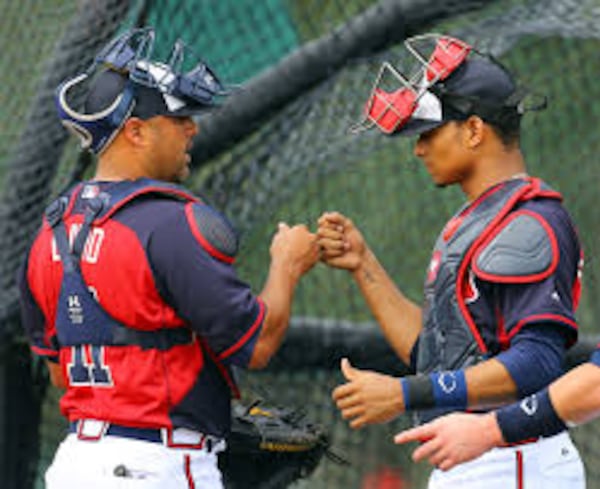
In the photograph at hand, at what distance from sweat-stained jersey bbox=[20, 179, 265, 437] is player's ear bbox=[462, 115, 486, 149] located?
564mm

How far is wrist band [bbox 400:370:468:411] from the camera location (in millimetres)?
3020

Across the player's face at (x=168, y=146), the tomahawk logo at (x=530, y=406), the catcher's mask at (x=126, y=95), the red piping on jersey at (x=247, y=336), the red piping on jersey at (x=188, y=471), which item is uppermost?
the catcher's mask at (x=126, y=95)

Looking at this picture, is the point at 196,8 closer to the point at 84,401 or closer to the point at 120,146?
the point at 120,146

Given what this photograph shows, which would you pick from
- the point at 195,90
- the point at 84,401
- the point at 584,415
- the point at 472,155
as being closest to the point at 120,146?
the point at 195,90

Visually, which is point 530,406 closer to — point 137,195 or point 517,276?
point 517,276

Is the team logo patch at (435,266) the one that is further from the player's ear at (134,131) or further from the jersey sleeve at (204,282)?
the player's ear at (134,131)

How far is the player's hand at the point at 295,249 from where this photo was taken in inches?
140

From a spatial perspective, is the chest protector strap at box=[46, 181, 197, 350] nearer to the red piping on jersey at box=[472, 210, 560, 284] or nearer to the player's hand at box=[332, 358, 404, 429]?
the player's hand at box=[332, 358, 404, 429]

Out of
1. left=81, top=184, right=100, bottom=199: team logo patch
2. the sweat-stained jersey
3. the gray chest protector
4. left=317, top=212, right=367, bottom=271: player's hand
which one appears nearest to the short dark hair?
the gray chest protector

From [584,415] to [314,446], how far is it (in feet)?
4.99

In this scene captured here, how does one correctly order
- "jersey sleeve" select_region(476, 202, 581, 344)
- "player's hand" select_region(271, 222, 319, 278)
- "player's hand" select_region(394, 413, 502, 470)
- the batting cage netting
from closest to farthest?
"player's hand" select_region(394, 413, 502, 470) → "jersey sleeve" select_region(476, 202, 581, 344) → "player's hand" select_region(271, 222, 319, 278) → the batting cage netting

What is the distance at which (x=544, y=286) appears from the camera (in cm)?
312

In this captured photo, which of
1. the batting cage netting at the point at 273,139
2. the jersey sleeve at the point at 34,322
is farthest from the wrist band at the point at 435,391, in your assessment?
the batting cage netting at the point at 273,139

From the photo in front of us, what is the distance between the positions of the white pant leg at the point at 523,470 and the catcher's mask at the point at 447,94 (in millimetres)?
722
